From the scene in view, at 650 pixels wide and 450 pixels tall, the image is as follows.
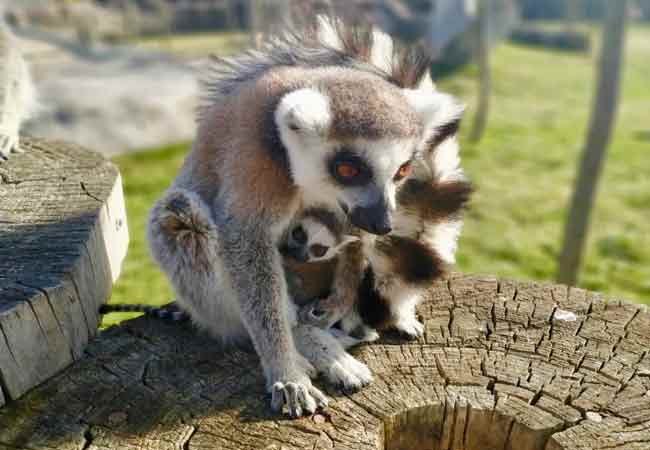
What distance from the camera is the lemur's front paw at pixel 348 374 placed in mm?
2273

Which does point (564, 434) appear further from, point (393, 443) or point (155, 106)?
point (155, 106)

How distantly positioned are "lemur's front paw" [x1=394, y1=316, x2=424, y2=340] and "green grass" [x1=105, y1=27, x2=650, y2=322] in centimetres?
189

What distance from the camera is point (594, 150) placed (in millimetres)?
5480

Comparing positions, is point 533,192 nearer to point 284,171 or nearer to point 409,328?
point 409,328

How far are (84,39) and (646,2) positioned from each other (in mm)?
18671

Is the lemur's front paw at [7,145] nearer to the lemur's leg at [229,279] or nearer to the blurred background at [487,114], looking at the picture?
the lemur's leg at [229,279]

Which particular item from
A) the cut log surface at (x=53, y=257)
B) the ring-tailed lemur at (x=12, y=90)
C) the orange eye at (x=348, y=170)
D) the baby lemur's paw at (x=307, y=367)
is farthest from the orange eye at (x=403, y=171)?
the ring-tailed lemur at (x=12, y=90)

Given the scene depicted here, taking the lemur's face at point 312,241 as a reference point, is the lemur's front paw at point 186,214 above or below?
above

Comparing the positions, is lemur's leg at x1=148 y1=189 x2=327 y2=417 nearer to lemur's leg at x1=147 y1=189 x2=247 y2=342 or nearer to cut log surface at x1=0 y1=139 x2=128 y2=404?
lemur's leg at x1=147 y1=189 x2=247 y2=342

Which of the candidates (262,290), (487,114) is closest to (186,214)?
(262,290)

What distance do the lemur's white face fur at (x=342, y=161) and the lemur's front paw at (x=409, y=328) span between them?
20.9 inches

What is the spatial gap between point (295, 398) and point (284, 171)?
76cm

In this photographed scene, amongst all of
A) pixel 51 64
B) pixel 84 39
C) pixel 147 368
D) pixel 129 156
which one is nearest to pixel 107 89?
pixel 129 156

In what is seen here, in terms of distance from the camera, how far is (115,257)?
2881 millimetres
